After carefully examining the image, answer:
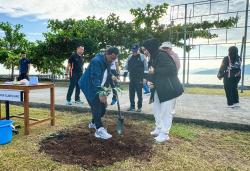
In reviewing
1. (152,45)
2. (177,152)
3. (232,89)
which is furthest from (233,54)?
(177,152)

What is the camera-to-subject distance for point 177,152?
4.93m

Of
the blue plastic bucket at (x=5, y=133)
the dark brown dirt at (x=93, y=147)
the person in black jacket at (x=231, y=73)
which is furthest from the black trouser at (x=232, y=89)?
the blue plastic bucket at (x=5, y=133)

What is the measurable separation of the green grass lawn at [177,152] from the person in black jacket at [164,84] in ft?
1.22

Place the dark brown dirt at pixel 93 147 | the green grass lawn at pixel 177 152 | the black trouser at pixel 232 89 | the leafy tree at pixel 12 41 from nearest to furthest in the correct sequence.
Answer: the green grass lawn at pixel 177 152, the dark brown dirt at pixel 93 147, the black trouser at pixel 232 89, the leafy tree at pixel 12 41

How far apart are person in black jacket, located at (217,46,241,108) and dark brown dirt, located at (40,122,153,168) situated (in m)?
4.50

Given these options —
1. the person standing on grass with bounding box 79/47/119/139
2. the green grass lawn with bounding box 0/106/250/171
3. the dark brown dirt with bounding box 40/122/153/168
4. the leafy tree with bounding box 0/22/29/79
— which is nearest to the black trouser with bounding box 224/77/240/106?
the green grass lawn with bounding box 0/106/250/171

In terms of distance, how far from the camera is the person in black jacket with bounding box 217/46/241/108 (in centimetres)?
935

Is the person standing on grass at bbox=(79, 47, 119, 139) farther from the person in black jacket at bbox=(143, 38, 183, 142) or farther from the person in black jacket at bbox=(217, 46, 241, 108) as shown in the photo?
the person in black jacket at bbox=(217, 46, 241, 108)

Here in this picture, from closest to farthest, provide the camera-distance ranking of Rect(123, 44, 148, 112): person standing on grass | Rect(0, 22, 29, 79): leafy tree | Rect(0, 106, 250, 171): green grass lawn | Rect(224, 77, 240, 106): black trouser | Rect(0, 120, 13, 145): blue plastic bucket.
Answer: Rect(0, 106, 250, 171): green grass lawn → Rect(0, 120, 13, 145): blue plastic bucket → Rect(123, 44, 148, 112): person standing on grass → Rect(224, 77, 240, 106): black trouser → Rect(0, 22, 29, 79): leafy tree

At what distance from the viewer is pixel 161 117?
5594 millimetres

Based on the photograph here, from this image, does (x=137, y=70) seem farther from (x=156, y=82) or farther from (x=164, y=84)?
(x=164, y=84)

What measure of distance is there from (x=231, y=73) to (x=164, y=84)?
4728 millimetres

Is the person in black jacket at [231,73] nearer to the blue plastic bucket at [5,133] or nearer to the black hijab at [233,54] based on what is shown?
the black hijab at [233,54]

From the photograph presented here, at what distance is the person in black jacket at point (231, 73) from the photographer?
9352mm
